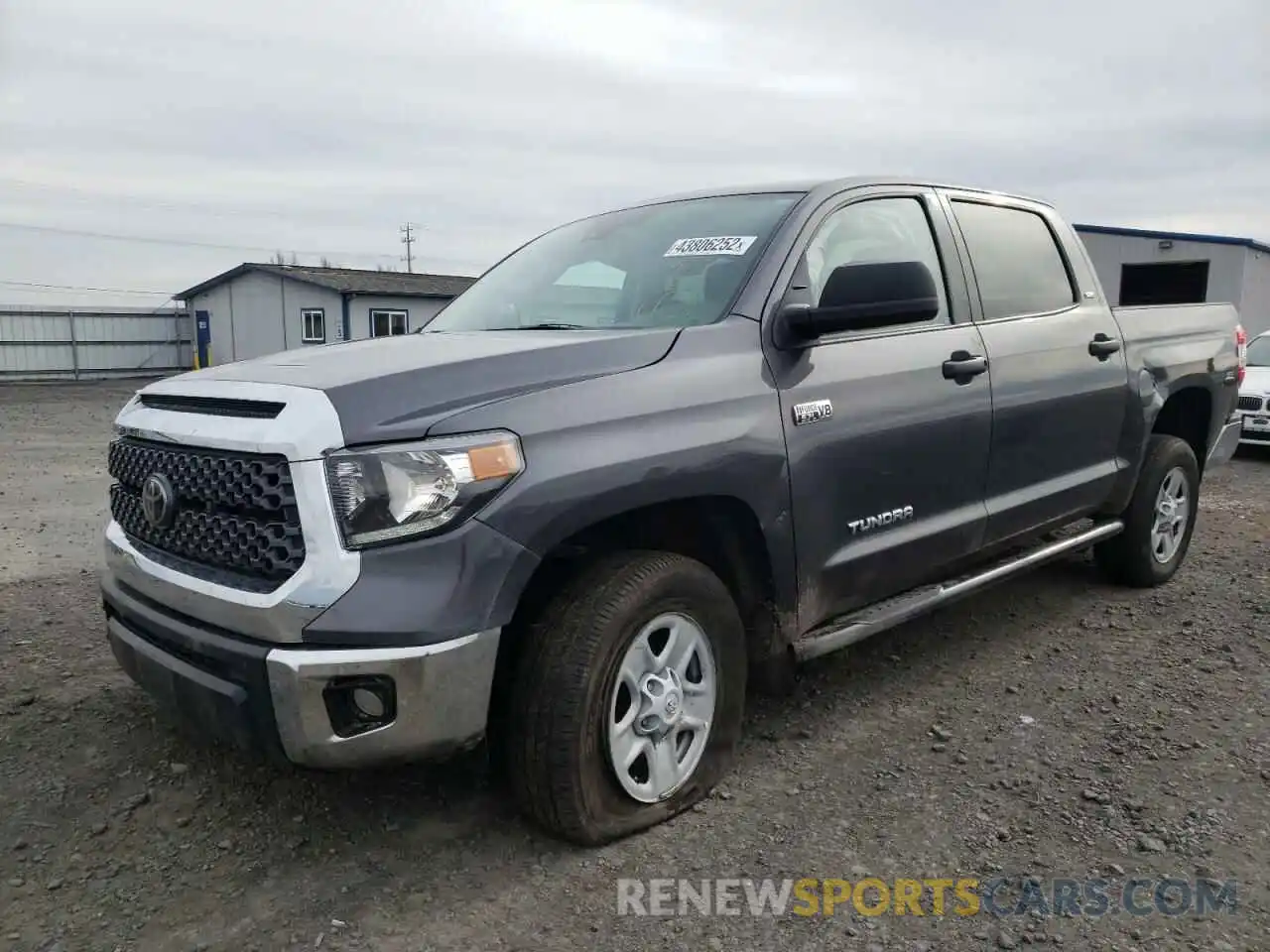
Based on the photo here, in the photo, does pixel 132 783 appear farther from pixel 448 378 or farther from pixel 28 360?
pixel 28 360

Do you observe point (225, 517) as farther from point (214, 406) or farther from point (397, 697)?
point (397, 697)

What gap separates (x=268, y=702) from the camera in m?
2.35

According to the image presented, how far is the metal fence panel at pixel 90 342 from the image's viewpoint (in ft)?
100

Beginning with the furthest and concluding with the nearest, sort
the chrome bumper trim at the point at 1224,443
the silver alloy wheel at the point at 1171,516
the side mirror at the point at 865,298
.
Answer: the chrome bumper trim at the point at 1224,443
the silver alloy wheel at the point at 1171,516
the side mirror at the point at 865,298

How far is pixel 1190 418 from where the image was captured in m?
5.51

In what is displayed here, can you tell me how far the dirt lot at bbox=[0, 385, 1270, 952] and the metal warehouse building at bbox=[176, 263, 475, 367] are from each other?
26816 mm

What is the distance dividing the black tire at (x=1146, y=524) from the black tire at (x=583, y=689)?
3.15 metres

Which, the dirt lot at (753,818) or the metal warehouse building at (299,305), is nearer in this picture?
the dirt lot at (753,818)

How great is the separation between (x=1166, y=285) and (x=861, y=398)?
2554 cm

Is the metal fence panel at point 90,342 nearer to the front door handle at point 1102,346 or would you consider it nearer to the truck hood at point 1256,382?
the truck hood at point 1256,382

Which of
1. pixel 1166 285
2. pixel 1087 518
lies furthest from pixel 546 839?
pixel 1166 285

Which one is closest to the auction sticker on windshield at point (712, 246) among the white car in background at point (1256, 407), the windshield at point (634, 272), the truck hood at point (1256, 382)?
the windshield at point (634, 272)

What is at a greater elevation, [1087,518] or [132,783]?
[1087,518]

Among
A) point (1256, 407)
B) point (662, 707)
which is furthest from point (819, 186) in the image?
point (1256, 407)
